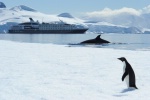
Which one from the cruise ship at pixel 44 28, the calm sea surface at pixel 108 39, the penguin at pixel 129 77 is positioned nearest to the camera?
the penguin at pixel 129 77

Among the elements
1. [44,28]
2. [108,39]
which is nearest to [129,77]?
[108,39]

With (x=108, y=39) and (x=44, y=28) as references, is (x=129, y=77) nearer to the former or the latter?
(x=108, y=39)

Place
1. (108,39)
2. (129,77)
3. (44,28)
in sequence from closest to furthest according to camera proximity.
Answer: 1. (129,77)
2. (108,39)
3. (44,28)

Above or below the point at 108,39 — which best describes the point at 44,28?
above

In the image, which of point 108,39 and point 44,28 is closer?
point 108,39

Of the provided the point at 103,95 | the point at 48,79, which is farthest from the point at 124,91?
the point at 48,79

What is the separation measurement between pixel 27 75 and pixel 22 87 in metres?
2.08

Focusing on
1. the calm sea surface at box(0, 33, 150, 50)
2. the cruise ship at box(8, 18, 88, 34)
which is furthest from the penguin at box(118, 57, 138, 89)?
the cruise ship at box(8, 18, 88, 34)

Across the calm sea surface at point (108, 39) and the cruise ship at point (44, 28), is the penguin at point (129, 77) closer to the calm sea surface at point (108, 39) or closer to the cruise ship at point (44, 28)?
the calm sea surface at point (108, 39)

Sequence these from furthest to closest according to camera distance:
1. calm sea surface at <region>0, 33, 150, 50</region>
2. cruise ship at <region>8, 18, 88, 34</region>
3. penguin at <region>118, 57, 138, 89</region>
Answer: cruise ship at <region>8, 18, 88, 34</region> < calm sea surface at <region>0, 33, 150, 50</region> < penguin at <region>118, 57, 138, 89</region>

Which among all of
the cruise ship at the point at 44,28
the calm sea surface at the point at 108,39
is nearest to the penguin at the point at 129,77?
the calm sea surface at the point at 108,39

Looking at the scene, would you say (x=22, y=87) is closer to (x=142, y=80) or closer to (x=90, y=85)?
(x=90, y=85)

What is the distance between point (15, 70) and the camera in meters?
11.1

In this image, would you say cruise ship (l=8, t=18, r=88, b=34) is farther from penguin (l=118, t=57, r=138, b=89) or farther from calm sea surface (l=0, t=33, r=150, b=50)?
penguin (l=118, t=57, r=138, b=89)
